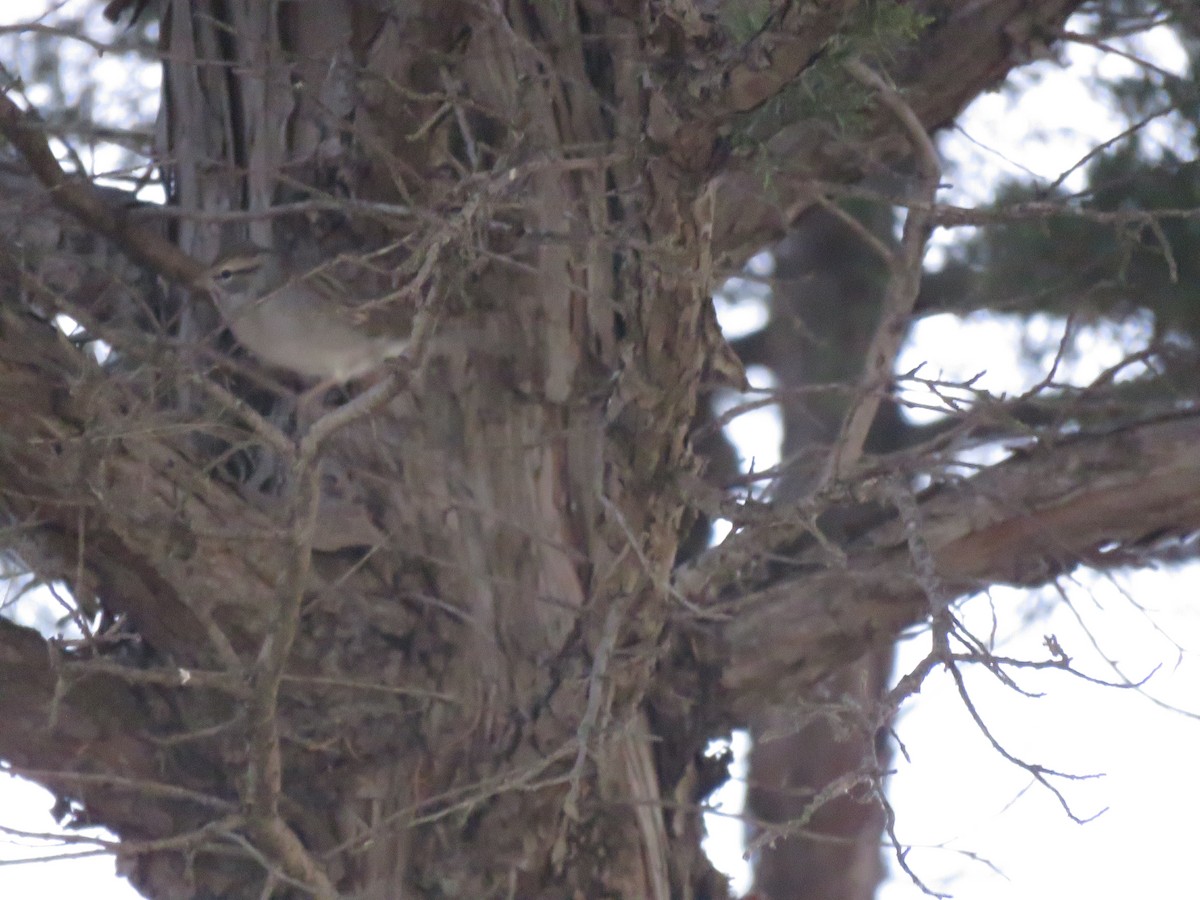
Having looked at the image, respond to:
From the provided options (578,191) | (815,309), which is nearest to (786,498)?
(578,191)

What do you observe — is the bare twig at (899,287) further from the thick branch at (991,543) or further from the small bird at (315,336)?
the small bird at (315,336)

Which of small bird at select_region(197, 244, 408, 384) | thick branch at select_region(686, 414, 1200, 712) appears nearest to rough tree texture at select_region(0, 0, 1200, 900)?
thick branch at select_region(686, 414, 1200, 712)

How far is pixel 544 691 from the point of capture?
10.0ft

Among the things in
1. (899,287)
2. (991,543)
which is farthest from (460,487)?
(991,543)

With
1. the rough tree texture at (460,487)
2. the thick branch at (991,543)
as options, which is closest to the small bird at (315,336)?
the rough tree texture at (460,487)

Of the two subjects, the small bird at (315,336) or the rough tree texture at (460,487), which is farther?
the small bird at (315,336)

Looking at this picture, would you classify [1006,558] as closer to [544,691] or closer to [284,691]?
[544,691]

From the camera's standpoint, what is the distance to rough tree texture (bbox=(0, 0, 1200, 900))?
2.52 meters

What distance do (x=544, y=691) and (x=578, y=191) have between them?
1140 millimetres

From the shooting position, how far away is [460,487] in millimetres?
3244

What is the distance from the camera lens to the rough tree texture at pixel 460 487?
8.27 ft

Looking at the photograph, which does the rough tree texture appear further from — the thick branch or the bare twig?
the bare twig

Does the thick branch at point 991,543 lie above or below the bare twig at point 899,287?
below

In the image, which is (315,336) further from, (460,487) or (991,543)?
(991,543)
